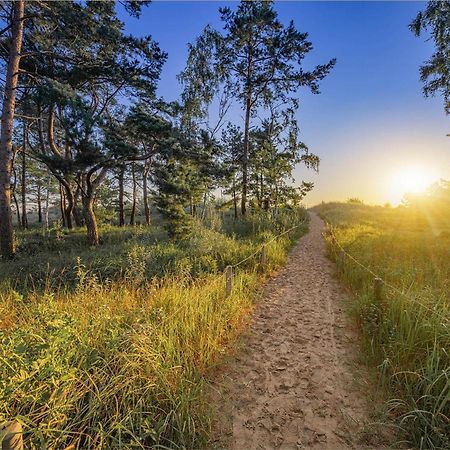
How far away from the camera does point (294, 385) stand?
328 cm

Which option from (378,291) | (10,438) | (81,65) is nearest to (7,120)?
(81,65)

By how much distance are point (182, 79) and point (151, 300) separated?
15.6m

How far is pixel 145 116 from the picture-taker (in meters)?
10.6

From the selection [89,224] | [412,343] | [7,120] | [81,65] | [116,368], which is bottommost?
[412,343]

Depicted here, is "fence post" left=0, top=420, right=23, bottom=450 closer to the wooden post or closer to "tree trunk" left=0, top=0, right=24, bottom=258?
the wooden post

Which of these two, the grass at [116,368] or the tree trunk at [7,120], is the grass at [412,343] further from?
the tree trunk at [7,120]

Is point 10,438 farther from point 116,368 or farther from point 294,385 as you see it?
point 294,385

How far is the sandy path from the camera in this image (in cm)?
252

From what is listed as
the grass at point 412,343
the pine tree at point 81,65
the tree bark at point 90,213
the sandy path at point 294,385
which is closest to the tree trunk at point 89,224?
the tree bark at point 90,213

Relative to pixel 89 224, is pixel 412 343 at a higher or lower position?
lower

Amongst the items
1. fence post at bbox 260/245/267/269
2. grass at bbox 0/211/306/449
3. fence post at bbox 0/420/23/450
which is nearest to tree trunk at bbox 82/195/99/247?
fence post at bbox 260/245/267/269

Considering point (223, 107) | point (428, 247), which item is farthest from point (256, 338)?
point (223, 107)

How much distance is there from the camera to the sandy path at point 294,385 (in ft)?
8.27

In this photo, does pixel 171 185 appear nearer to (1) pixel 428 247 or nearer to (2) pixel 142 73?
(2) pixel 142 73
